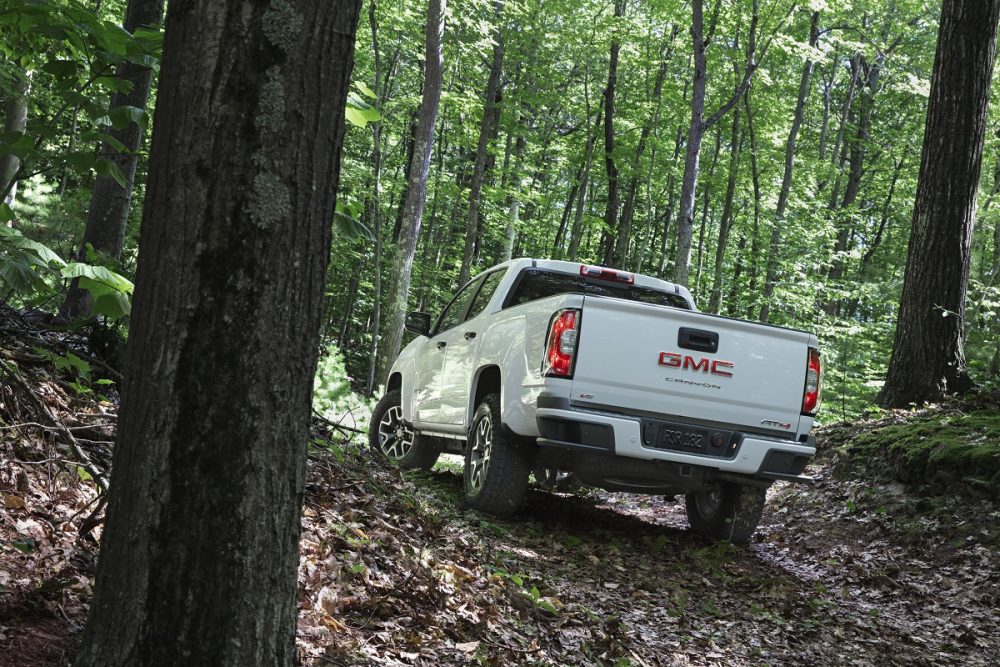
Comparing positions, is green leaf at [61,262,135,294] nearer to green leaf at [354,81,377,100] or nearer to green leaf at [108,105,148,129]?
green leaf at [108,105,148,129]

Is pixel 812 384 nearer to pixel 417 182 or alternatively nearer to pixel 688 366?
pixel 688 366

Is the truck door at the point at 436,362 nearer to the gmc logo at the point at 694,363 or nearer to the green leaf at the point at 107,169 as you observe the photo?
the gmc logo at the point at 694,363

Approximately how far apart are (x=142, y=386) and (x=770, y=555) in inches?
246

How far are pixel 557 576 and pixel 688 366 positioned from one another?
6.12ft

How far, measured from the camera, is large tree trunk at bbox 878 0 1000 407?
1026 cm

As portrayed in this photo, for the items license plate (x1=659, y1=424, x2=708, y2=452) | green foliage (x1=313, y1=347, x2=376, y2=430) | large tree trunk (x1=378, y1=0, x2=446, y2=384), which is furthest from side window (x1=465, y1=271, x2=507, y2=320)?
large tree trunk (x1=378, y1=0, x2=446, y2=384)

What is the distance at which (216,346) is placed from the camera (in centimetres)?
217

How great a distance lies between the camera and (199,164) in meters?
2.19

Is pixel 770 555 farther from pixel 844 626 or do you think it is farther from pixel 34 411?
pixel 34 411

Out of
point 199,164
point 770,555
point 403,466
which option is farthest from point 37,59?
point 770,555

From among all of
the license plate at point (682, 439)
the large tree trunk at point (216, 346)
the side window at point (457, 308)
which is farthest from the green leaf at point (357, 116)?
the side window at point (457, 308)

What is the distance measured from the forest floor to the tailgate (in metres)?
1.15

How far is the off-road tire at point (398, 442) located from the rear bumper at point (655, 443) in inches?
123

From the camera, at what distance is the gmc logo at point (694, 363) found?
6.20 metres
